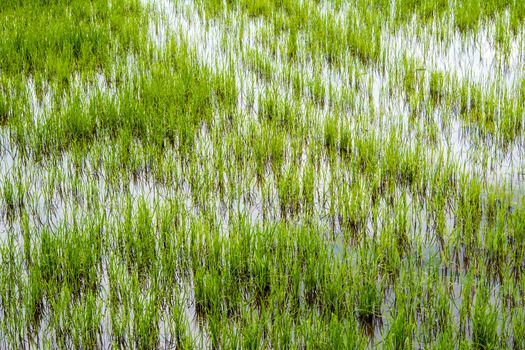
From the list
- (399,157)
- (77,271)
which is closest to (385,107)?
(399,157)

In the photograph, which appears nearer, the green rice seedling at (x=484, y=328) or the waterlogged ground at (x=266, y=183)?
the green rice seedling at (x=484, y=328)

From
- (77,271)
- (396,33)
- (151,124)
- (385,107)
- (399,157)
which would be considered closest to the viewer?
(77,271)

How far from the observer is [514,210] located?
3.03m

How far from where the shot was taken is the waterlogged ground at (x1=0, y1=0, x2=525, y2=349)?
2.37 meters

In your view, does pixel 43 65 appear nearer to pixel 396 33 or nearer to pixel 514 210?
pixel 396 33

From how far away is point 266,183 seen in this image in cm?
342

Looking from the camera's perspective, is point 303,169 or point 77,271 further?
point 303,169

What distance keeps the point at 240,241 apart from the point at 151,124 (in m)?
1.52

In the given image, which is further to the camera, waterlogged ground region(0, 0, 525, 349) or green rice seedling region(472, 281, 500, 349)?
waterlogged ground region(0, 0, 525, 349)

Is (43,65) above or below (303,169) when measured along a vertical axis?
above

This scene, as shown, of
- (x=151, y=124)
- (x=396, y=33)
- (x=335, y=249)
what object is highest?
(x=396, y=33)

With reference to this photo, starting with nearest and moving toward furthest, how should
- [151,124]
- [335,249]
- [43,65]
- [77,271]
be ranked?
Answer: [77,271]
[335,249]
[151,124]
[43,65]

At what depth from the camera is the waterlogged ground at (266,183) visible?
2371 mm

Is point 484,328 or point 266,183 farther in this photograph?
point 266,183
